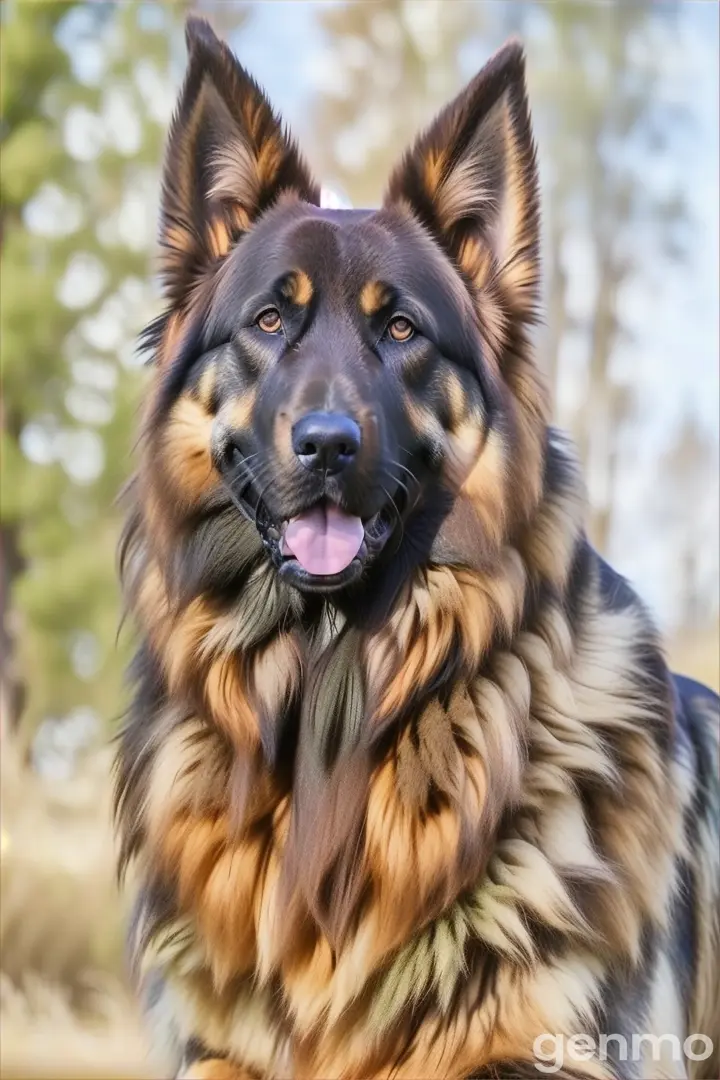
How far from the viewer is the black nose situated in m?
1.54

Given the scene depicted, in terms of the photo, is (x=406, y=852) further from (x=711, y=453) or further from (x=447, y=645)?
(x=711, y=453)

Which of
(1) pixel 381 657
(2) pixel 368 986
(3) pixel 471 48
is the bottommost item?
(2) pixel 368 986

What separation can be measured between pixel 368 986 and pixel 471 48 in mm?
2379

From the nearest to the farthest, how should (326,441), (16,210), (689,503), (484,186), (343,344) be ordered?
(326,441)
(343,344)
(484,186)
(689,503)
(16,210)

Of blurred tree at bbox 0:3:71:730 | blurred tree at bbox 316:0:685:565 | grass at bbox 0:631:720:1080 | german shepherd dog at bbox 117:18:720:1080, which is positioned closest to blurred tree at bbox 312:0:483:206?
blurred tree at bbox 316:0:685:565

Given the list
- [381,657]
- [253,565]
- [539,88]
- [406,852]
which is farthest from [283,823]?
[539,88]

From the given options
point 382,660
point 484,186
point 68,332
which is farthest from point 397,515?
point 68,332

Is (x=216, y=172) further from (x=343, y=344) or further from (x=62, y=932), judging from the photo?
(x=62, y=932)

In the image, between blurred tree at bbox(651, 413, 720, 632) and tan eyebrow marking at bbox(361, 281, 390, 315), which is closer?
tan eyebrow marking at bbox(361, 281, 390, 315)

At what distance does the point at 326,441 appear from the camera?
5.04ft

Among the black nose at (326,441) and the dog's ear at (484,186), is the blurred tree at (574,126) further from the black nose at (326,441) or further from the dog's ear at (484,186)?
the black nose at (326,441)

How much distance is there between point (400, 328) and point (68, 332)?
63.1 inches

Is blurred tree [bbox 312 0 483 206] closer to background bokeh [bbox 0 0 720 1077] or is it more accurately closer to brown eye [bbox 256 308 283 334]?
background bokeh [bbox 0 0 720 1077]

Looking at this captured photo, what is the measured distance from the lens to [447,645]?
1728mm
